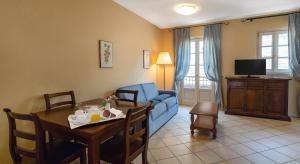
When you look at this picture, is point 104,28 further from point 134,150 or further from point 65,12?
point 134,150

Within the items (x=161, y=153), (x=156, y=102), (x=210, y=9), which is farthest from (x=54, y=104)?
(x=210, y=9)

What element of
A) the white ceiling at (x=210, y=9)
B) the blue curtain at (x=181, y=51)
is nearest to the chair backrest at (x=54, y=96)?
the white ceiling at (x=210, y=9)

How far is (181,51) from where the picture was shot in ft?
17.7

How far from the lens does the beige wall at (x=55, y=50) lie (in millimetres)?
1976

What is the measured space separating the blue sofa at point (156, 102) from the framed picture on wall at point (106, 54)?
55cm

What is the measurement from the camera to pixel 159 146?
284 centimetres

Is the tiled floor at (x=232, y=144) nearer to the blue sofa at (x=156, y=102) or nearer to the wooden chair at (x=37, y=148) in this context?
the blue sofa at (x=156, y=102)

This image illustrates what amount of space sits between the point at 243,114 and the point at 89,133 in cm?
416

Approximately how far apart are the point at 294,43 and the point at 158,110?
11.8ft

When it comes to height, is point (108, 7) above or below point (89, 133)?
above

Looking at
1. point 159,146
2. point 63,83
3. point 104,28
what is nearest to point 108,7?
point 104,28

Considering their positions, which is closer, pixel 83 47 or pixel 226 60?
pixel 83 47

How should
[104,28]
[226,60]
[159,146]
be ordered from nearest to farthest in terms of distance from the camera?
[159,146], [104,28], [226,60]

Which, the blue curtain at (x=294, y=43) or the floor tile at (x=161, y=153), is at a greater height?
the blue curtain at (x=294, y=43)
